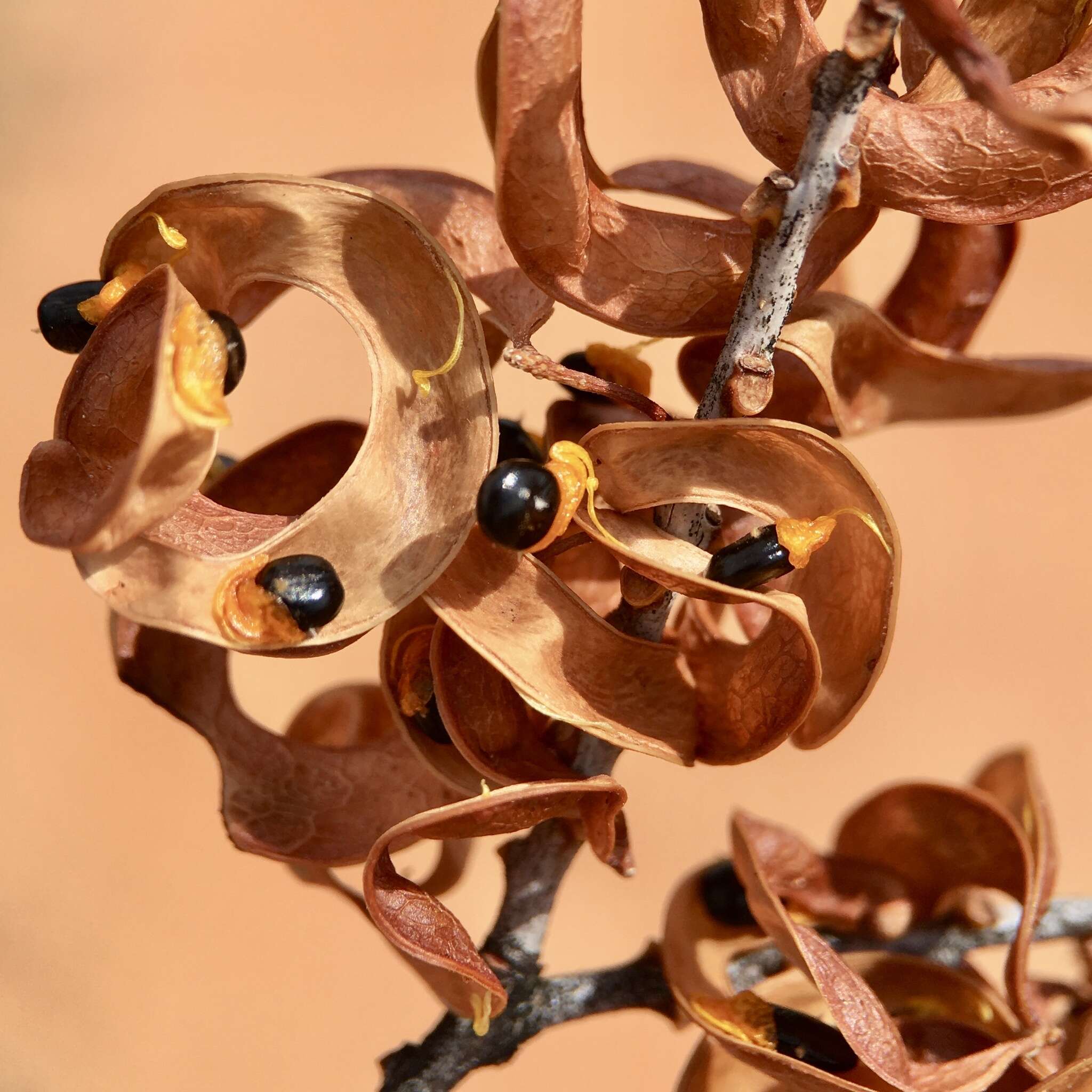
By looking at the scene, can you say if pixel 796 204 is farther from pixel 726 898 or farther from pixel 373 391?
pixel 726 898

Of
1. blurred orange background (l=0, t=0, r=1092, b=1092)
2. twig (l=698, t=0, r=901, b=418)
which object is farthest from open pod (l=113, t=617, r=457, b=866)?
blurred orange background (l=0, t=0, r=1092, b=1092)

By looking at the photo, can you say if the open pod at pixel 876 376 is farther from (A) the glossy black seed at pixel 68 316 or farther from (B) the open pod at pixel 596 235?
(A) the glossy black seed at pixel 68 316

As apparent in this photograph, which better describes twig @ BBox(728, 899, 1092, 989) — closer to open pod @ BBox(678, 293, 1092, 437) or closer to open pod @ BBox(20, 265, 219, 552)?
open pod @ BBox(678, 293, 1092, 437)

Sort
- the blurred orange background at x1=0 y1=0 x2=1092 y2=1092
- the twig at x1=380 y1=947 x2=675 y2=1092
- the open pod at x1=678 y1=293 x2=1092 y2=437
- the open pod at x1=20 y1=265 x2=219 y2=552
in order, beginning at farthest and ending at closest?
the blurred orange background at x1=0 y1=0 x2=1092 y2=1092 < the twig at x1=380 y1=947 x2=675 y2=1092 < the open pod at x1=678 y1=293 x2=1092 y2=437 < the open pod at x1=20 y1=265 x2=219 y2=552

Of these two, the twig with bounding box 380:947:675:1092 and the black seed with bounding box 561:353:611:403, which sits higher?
the black seed with bounding box 561:353:611:403

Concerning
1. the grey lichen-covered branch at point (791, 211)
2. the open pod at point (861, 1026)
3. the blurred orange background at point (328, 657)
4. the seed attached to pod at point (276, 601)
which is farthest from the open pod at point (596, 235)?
the blurred orange background at point (328, 657)

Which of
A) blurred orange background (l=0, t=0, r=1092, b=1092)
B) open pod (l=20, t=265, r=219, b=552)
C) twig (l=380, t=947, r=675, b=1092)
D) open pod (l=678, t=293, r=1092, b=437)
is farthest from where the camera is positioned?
blurred orange background (l=0, t=0, r=1092, b=1092)

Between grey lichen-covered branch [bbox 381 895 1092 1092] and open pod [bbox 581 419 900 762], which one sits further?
grey lichen-covered branch [bbox 381 895 1092 1092]

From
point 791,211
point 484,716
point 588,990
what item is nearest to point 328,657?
point 588,990

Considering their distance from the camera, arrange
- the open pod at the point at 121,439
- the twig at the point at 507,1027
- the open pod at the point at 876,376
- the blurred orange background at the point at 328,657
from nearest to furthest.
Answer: the open pod at the point at 121,439
the open pod at the point at 876,376
the twig at the point at 507,1027
the blurred orange background at the point at 328,657
